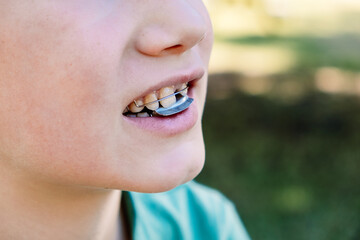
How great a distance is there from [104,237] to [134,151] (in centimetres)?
28

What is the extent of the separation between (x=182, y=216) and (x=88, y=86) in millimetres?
562

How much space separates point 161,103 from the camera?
91cm

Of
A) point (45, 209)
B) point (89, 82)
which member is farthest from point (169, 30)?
point (45, 209)

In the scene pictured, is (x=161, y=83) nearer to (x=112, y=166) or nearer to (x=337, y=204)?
(x=112, y=166)

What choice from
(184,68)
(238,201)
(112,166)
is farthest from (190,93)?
(238,201)

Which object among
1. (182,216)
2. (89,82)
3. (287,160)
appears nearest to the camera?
(89,82)

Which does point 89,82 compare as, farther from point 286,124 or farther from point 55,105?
point 286,124

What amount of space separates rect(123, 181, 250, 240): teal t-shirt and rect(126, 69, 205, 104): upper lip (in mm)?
388

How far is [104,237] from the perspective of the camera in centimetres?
108

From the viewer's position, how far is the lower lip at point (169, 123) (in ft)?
2.89

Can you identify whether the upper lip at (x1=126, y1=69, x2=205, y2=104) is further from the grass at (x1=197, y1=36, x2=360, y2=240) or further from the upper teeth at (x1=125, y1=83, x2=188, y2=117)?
the grass at (x1=197, y1=36, x2=360, y2=240)

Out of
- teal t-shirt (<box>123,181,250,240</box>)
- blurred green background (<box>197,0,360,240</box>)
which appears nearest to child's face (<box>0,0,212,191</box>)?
teal t-shirt (<box>123,181,250,240</box>)

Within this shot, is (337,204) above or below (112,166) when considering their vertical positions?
below

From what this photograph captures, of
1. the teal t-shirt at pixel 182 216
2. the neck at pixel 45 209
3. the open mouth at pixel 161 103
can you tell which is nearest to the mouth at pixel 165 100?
the open mouth at pixel 161 103
